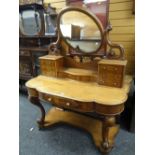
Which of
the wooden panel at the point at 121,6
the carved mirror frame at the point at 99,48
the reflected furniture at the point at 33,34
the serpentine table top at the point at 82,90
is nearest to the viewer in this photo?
the serpentine table top at the point at 82,90

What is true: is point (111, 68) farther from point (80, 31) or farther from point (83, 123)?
point (83, 123)

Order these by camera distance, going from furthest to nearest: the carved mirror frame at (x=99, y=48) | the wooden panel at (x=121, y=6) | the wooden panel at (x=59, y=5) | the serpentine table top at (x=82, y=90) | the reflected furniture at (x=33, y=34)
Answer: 1. the reflected furniture at (x=33, y=34)
2. the wooden panel at (x=59, y=5)
3. the wooden panel at (x=121, y=6)
4. the carved mirror frame at (x=99, y=48)
5. the serpentine table top at (x=82, y=90)

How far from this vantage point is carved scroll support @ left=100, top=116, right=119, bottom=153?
1.17 meters

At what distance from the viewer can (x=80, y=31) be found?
1.37 metres

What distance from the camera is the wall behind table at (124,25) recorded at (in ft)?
4.80

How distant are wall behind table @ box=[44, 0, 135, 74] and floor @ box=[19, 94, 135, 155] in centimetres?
77

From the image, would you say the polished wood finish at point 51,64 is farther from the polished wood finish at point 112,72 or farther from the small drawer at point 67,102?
the polished wood finish at point 112,72

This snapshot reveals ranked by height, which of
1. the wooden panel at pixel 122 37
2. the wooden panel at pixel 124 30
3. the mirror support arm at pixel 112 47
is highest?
the wooden panel at pixel 124 30

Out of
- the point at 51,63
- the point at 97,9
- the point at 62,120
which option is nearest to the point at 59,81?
the point at 51,63

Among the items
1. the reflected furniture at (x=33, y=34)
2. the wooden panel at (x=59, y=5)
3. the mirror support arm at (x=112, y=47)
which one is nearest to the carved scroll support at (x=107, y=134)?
the mirror support arm at (x=112, y=47)

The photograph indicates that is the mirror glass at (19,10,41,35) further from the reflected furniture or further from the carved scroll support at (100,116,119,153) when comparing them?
the carved scroll support at (100,116,119,153)

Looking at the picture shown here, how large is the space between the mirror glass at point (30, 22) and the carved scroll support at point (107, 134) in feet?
4.58

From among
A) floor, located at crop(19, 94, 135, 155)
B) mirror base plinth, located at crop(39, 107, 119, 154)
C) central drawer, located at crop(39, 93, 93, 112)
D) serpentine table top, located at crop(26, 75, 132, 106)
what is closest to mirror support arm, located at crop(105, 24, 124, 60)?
serpentine table top, located at crop(26, 75, 132, 106)
